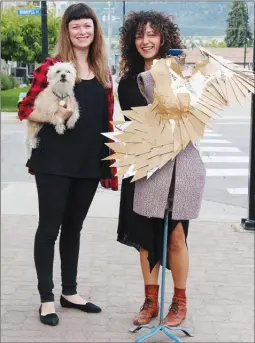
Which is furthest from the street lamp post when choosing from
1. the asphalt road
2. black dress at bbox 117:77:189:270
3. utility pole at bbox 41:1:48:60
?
utility pole at bbox 41:1:48:60

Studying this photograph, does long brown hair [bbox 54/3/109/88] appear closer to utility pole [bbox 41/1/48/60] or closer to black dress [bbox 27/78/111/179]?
black dress [bbox 27/78/111/179]

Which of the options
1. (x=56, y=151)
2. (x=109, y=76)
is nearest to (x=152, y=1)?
(x=109, y=76)

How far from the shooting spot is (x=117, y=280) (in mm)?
4215

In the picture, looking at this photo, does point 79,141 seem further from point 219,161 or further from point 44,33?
Result: point 219,161

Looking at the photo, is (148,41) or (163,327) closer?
(148,41)

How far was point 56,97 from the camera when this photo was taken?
3.14 metres

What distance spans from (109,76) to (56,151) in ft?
1.77

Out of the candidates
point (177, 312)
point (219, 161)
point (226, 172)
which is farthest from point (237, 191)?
point (177, 312)

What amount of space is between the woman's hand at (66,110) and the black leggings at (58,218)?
351mm

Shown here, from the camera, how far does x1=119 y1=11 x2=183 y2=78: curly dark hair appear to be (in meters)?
3.14

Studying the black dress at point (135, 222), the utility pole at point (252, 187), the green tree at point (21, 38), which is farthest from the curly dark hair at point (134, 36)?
the green tree at point (21, 38)

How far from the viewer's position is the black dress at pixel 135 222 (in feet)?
10.5

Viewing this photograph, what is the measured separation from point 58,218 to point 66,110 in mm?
645

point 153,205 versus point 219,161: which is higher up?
point 153,205
